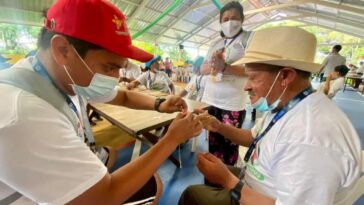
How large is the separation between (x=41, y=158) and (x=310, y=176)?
0.83m

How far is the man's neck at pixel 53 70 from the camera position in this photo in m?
0.80

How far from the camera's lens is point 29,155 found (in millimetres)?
561

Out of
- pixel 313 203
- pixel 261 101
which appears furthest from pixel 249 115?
pixel 313 203

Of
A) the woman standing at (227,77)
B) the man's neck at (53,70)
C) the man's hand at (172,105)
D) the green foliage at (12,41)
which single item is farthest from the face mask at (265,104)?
the green foliage at (12,41)

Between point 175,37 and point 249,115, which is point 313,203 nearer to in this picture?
point 249,115

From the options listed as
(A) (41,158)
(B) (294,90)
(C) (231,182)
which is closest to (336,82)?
(B) (294,90)

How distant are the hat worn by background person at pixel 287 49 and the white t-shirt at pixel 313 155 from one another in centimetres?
16

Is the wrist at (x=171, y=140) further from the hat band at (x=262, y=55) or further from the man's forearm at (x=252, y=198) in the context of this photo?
the hat band at (x=262, y=55)

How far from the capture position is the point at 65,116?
0.72m

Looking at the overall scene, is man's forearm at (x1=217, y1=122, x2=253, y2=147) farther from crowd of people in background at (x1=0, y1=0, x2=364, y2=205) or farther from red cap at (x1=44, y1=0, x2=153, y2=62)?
red cap at (x1=44, y1=0, x2=153, y2=62)

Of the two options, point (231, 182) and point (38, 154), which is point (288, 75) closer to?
point (231, 182)

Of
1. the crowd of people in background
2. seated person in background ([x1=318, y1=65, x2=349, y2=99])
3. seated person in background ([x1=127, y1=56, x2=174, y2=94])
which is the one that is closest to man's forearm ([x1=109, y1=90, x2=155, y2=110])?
the crowd of people in background

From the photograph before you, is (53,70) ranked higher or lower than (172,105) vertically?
higher

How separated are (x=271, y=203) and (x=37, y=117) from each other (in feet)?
3.04
